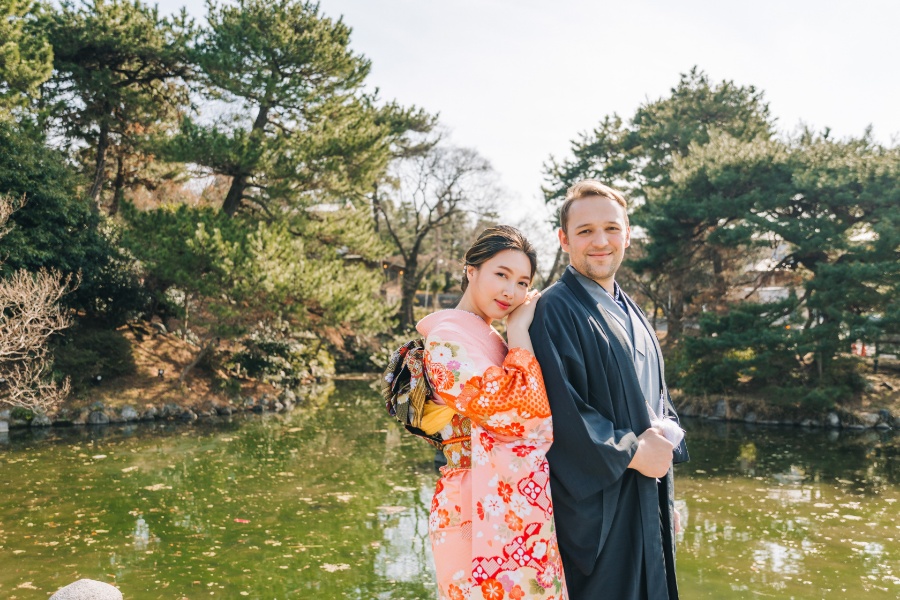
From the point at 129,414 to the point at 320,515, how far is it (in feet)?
19.8

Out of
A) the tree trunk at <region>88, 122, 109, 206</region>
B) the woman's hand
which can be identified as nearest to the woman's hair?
the woman's hand

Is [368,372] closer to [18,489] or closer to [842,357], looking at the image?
[842,357]

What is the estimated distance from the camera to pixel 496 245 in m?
1.88

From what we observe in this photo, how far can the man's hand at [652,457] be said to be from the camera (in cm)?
173

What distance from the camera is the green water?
13.0 feet

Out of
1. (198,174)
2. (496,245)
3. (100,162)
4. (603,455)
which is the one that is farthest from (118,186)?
(603,455)

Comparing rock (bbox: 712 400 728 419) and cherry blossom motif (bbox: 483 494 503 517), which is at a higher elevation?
cherry blossom motif (bbox: 483 494 503 517)

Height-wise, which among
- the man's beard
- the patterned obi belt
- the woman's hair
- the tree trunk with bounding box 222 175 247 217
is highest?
the tree trunk with bounding box 222 175 247 217

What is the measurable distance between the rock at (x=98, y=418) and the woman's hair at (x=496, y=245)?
9.48 meters

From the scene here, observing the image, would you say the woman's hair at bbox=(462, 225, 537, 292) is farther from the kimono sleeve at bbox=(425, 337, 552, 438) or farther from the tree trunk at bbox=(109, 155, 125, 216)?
the tree trunk at bbox=(109, 155, 125, 216)

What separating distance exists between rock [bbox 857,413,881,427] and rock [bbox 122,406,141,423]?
10.7 meters

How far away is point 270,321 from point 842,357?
931 cm

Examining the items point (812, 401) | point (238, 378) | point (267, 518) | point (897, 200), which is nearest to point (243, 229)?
point (238, 378)

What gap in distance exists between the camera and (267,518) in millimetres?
5238
